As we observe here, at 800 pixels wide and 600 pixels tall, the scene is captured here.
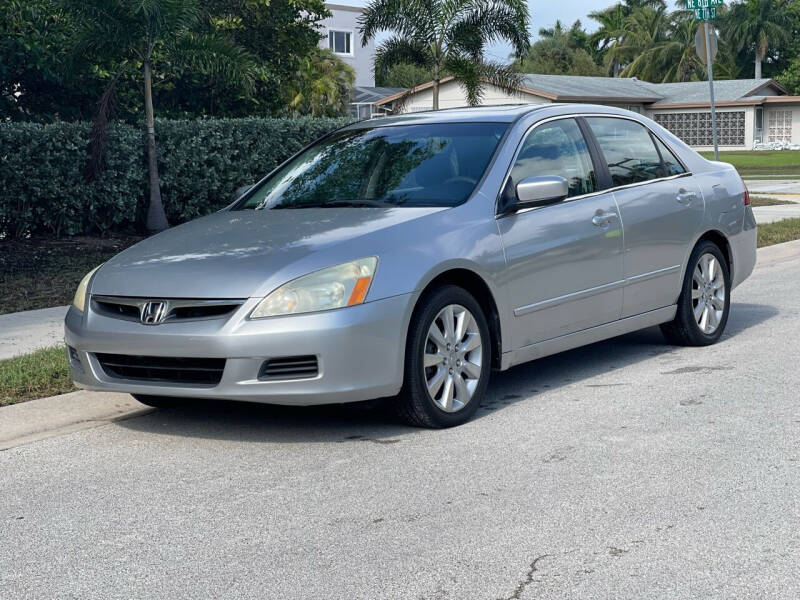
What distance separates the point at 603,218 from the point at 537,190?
0.81m

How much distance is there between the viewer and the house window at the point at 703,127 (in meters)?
62.5

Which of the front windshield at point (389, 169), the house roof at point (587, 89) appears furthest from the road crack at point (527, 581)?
the house roof at point (587, 89)

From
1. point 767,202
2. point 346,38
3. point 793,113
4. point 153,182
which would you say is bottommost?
point 767,202

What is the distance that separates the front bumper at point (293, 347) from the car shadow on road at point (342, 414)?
Result: 0.41 m

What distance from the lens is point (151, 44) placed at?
15.8 metres

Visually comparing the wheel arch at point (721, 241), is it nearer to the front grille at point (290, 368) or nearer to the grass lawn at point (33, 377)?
the front grille at point (290, 368)

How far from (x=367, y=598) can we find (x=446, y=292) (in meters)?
2.49

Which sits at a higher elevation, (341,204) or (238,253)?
(341,204)

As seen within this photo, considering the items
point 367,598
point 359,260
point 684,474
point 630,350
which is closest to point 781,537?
point 684,474

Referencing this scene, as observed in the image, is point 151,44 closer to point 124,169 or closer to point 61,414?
point 124,169

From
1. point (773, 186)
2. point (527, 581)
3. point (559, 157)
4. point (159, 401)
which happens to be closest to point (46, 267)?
point (159, 401)

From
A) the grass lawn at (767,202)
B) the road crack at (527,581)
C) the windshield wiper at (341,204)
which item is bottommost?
the grass lawn at (767,202)

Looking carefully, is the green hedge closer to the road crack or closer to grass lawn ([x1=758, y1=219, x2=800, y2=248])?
grass lawn ([x1=758, y1=219, x2=800, y2=248])

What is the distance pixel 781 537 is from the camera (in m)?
4.45
